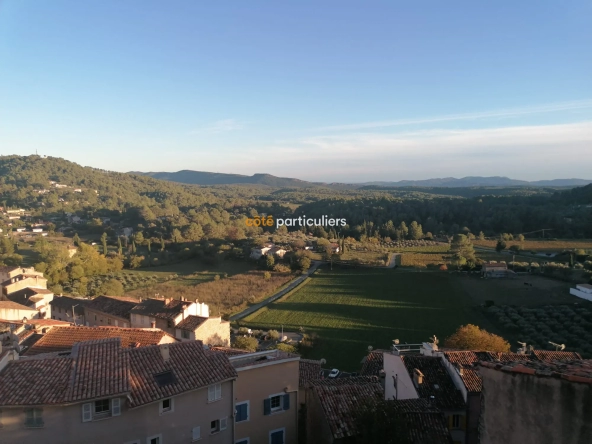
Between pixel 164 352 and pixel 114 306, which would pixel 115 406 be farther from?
pixel 114 306

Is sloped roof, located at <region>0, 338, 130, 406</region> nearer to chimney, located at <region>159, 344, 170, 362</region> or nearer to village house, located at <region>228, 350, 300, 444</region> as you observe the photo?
chimney, located at <region>159, 344, 170, 362</region>

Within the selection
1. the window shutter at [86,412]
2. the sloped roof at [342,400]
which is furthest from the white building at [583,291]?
the window shutter at [86,412]

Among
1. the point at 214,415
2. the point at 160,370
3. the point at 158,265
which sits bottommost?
the point at 158,265

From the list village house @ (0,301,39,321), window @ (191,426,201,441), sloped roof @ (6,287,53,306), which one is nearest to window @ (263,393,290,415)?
window @ (191,426,201,441)

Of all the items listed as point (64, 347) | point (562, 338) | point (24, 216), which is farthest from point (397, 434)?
point (24, 216)

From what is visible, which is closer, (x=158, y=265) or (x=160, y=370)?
(x=160, y=370)

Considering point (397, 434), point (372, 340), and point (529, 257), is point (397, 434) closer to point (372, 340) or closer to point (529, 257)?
point (372, 340)

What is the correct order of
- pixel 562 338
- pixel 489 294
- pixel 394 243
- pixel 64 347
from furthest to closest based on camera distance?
pixel 394 243 → pixel 489 294 → pixel 562 338 → pixel 64 347
